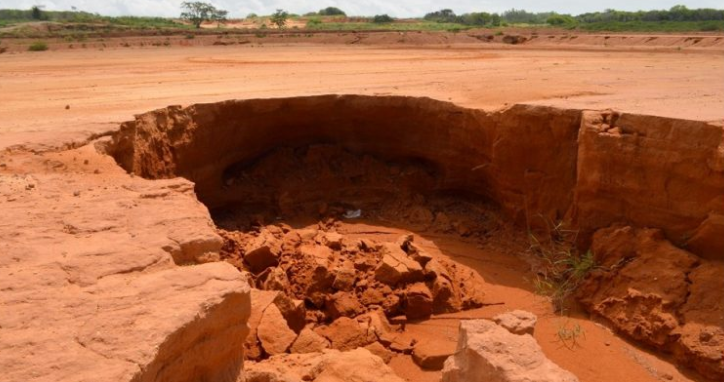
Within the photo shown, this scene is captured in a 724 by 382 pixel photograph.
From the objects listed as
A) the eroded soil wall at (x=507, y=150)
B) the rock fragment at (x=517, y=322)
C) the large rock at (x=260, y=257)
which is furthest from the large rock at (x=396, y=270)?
the rock fragment at (x=517, y=322)

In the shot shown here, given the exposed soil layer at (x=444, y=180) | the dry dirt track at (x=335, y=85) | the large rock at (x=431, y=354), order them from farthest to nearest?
the dry dirt track at (x=335, y=85)
the exposed soil layer at (x=444, y=180)
the large rock at (x=431, y=354)

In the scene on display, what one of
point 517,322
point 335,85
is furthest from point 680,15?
point 517,322

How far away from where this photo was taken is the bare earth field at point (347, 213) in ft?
9.03

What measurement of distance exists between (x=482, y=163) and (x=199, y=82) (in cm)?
435

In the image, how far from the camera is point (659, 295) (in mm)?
4883

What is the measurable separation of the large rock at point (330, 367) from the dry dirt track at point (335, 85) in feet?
8.60

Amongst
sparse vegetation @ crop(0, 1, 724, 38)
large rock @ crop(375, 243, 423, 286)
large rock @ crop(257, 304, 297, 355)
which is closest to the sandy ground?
large rock @ crop(375, 243, 423, 286)

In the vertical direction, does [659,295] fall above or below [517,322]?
below

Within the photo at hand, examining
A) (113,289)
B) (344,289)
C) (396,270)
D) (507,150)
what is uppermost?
(113,289)

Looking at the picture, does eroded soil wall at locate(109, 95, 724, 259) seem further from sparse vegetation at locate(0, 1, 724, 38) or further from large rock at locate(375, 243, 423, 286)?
sparse vegetation at locate(0, 1, 724, 38)

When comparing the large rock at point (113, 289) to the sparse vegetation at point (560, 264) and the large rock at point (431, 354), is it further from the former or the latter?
the sparse vegetation at point (560, 264)

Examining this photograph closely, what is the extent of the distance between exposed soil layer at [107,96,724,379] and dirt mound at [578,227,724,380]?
0.01 m

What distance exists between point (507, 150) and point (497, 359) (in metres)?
3.82

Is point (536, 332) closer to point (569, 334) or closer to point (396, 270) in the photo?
point (569, 334)
